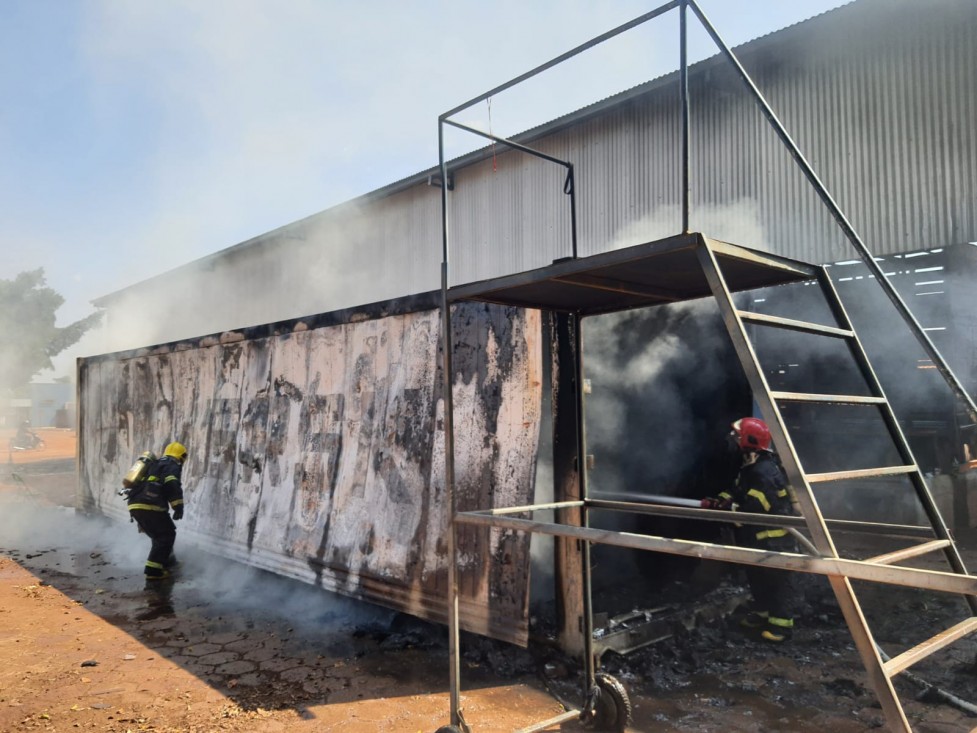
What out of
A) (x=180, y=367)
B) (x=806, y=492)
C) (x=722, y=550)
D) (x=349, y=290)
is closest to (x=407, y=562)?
(x=722, y=550)

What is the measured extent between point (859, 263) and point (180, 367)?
8.61m

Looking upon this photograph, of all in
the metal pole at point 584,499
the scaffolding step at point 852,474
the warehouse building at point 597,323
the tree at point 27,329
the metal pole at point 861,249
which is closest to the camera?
the scaffolding step at point 852,474

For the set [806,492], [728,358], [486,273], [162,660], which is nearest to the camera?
[806,492]

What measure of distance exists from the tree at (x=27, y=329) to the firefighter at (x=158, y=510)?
35.0m

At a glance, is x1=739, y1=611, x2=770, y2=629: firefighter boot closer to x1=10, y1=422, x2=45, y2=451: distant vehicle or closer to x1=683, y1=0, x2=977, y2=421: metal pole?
x1=683, y1=0, x2=977, y2=421: metal pole

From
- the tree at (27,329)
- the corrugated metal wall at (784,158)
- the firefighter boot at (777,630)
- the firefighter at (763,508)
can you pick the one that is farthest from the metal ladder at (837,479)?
the tree at (27,329)

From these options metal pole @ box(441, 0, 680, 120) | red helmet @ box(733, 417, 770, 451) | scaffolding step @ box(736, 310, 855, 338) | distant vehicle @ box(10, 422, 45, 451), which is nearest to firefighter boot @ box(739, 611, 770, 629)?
red helmet @ box(733, 417, 770, 451)

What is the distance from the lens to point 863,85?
692cm

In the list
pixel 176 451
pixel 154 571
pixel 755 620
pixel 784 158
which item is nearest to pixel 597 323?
pixel 755 620

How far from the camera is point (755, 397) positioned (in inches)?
91.2

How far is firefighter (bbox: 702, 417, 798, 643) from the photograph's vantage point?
4762 millimetres

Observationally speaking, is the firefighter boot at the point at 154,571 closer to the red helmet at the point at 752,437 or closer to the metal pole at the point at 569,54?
the metal pole at the point at 569,54

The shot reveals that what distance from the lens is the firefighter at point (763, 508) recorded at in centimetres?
476

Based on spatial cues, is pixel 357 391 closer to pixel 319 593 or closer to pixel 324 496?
pixel 324 496
